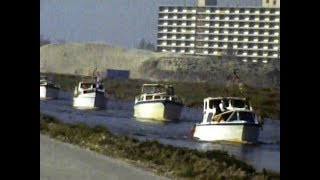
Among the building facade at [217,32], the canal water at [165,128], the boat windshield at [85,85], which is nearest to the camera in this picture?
the canal water at [165,128]

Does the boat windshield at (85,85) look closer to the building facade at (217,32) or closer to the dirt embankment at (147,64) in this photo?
the dirt embankment at (147,64)

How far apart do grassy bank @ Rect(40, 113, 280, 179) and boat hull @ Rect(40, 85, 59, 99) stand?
0.12m

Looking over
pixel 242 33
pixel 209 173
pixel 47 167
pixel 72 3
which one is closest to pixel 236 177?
pixel 209 173

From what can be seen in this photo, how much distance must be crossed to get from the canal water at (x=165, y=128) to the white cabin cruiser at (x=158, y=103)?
0.13 feet

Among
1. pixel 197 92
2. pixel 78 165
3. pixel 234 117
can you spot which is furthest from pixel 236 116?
pixel 78 165

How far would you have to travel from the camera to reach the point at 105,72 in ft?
11.1

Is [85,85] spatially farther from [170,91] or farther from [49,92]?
[170,91]

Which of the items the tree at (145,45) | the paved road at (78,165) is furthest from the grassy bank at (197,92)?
the paved road at (78,165)

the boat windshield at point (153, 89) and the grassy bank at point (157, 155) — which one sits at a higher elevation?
the boat windshield at point (153, 89)

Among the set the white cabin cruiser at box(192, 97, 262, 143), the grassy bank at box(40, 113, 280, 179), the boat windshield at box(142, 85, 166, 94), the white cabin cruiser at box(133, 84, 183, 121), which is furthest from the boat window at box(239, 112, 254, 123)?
the boat windshield at box(142, 85, 166, 94)

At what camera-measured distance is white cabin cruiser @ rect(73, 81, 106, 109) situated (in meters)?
3.44

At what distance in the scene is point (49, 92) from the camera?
348cm

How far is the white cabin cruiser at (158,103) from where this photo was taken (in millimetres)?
3332
